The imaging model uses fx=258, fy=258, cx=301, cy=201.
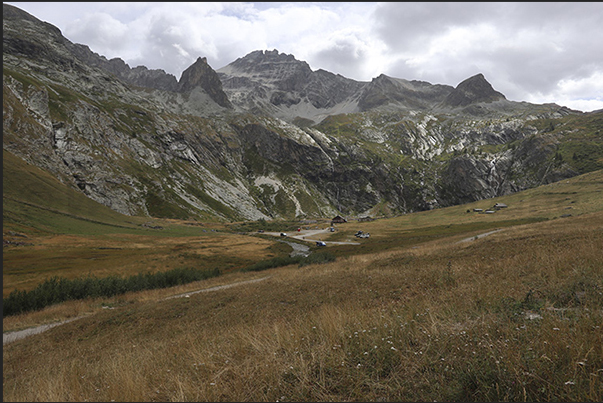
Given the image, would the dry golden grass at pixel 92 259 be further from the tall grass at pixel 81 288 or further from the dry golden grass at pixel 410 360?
the dry golden grass at pixel 410 360

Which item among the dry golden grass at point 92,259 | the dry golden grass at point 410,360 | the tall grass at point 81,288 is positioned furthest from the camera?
the dry golden grass at point 92,259

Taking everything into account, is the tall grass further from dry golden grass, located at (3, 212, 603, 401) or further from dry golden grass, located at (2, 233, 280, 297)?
dry golden grass, located at (3, 212, 603, 401)

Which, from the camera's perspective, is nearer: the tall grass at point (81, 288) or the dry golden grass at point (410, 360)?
the dry golden grass at point (410, 360)

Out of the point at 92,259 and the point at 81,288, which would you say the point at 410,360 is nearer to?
the point at 81,288

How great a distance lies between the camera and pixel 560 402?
13.4ft

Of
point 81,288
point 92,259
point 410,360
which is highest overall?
point 410,360

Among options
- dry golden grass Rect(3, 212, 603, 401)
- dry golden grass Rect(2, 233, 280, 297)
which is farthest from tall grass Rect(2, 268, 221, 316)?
dry golden grass Rect(3, 212, 603, 401)

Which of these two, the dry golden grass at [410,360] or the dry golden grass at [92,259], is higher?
the dry golden grass at [410,360]

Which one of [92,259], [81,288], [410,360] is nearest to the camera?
[410,360]

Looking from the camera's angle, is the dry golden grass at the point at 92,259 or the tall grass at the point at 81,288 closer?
the tall grass at the point at 81,288

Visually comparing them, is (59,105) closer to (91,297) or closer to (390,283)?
(91,297)

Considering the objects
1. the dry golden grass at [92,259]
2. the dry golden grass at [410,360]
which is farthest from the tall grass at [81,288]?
the dry golden grass at [410,360]

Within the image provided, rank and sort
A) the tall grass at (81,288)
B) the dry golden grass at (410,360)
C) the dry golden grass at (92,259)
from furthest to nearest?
the dry golden grass at (92,259), the tall grass at (81,288), the dry golden grass at (410,360)

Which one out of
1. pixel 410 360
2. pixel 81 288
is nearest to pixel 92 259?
pixel 81 288
